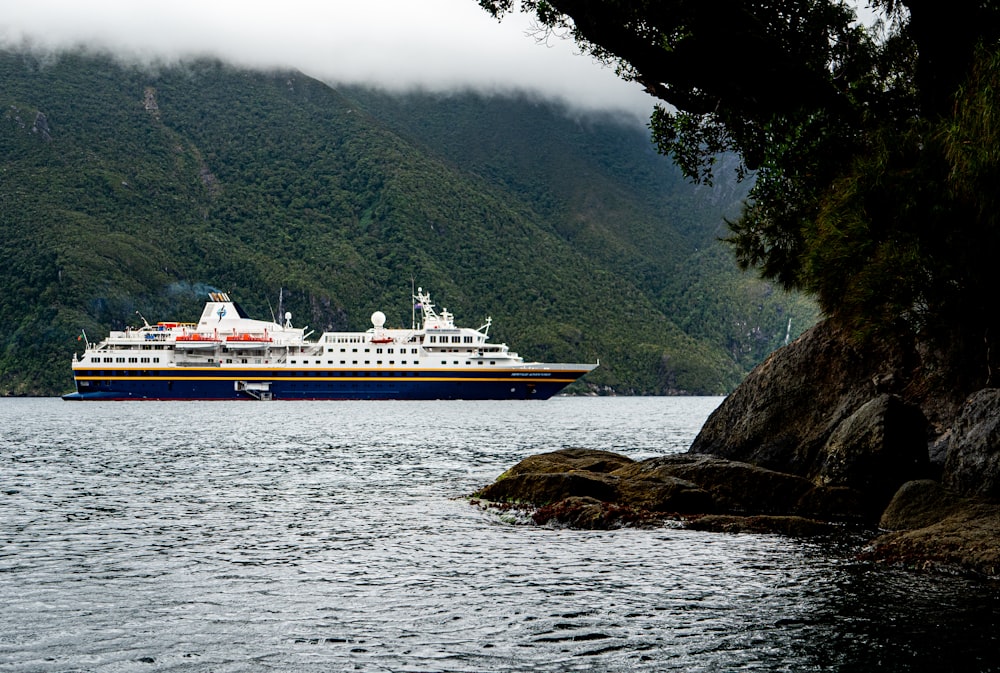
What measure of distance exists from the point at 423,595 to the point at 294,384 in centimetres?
8176

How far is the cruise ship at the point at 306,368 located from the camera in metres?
89.0

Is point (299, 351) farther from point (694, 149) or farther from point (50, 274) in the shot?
point (694, 149)

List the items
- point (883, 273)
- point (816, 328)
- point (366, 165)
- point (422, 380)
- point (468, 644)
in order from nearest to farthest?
point (468, 644) → point (883, 273) → point (816, 328) → point (422, 380) → point (366, 165)

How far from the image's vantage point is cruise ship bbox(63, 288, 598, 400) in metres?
89.0

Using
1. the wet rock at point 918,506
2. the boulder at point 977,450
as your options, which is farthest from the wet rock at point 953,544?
the boulder at point 977,450

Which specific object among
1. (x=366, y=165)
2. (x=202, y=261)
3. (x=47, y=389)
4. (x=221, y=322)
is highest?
(x=366, y=165)

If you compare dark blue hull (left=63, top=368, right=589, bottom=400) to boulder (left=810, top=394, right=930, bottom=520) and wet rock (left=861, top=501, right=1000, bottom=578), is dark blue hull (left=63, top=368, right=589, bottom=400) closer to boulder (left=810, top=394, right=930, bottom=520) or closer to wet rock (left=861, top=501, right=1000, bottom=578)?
boulder (left=810, top=394, right=930, bottom=520)

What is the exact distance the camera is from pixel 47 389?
379 feet

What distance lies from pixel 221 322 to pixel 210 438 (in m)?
56.2

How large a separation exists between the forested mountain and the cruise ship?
104ft

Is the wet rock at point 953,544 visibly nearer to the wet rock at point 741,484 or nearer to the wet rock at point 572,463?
the wet rock at point 741,484

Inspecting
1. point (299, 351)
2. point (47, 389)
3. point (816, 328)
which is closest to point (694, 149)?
point (816, 328)

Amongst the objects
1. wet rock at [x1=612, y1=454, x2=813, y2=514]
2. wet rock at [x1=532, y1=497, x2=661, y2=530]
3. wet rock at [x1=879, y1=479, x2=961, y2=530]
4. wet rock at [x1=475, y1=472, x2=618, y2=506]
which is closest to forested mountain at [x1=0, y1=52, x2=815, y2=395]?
wet rock at [x1=475, y1=472, x2=618, y2=506]

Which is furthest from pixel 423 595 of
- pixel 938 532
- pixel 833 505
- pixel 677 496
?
pixel 833 505
